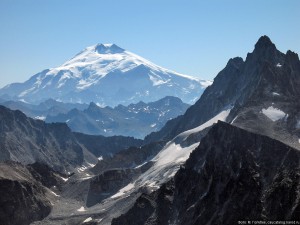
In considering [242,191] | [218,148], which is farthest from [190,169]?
[242,191]

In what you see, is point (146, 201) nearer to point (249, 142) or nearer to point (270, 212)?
point (249, 142)

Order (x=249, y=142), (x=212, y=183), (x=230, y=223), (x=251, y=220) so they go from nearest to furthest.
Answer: (x=251, y=220) < (x=230, y=223) < (x=212, y=183) < (x=249, y=142)

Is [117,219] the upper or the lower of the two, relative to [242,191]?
lower

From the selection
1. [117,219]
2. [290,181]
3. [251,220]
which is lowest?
[117,219]

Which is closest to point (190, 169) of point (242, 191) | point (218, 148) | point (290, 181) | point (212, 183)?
point (218, 148)

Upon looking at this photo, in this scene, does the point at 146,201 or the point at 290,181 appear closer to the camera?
the point at 290,181

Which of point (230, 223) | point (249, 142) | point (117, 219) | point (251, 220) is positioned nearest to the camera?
point (251, 220)
